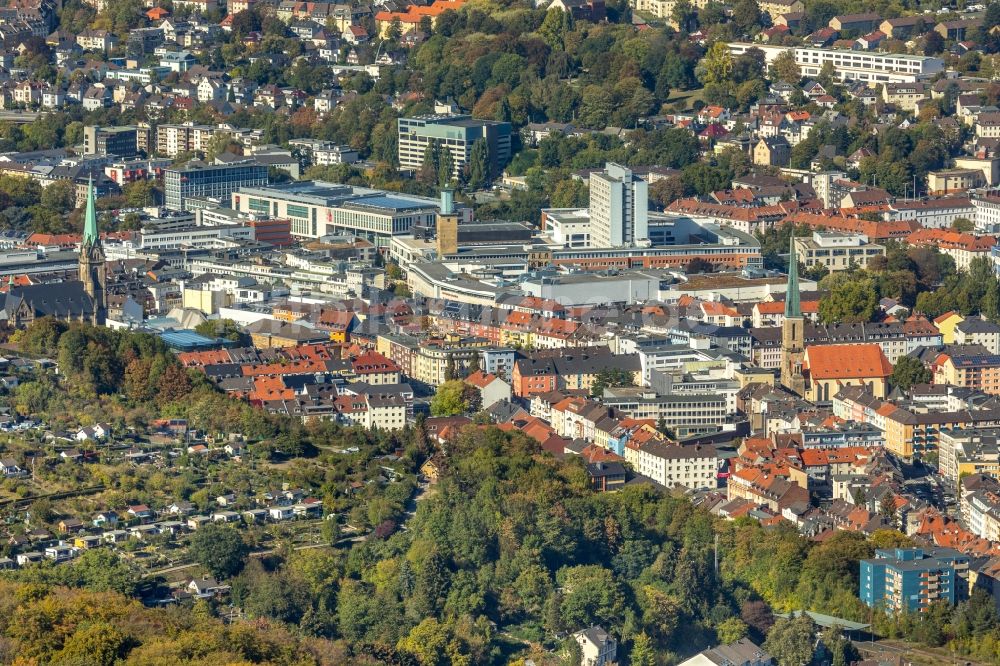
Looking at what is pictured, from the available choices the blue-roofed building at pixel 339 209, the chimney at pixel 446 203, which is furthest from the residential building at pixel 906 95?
the chimney at pixel 446 203

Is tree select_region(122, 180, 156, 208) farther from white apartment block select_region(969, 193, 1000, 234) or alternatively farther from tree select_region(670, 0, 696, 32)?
white apartment block select_region(969, 193, 1000, 234)

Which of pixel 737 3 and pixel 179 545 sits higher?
pixel 737 3

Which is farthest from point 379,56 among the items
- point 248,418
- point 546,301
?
point 248,418

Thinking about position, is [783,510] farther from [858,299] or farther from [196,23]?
[196,23]

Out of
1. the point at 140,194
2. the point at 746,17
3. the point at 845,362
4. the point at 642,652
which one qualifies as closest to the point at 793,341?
the point at 845,362

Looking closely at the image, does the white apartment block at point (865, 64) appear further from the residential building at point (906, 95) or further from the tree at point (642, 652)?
the tree at point (642, 652)

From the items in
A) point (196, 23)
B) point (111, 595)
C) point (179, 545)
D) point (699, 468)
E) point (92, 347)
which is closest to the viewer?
point (111, 595)

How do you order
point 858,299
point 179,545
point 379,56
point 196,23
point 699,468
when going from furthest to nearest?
1. point 196,23
2. point 379,56
3. point 858,299
4. point 699,468
5. point 179,545
